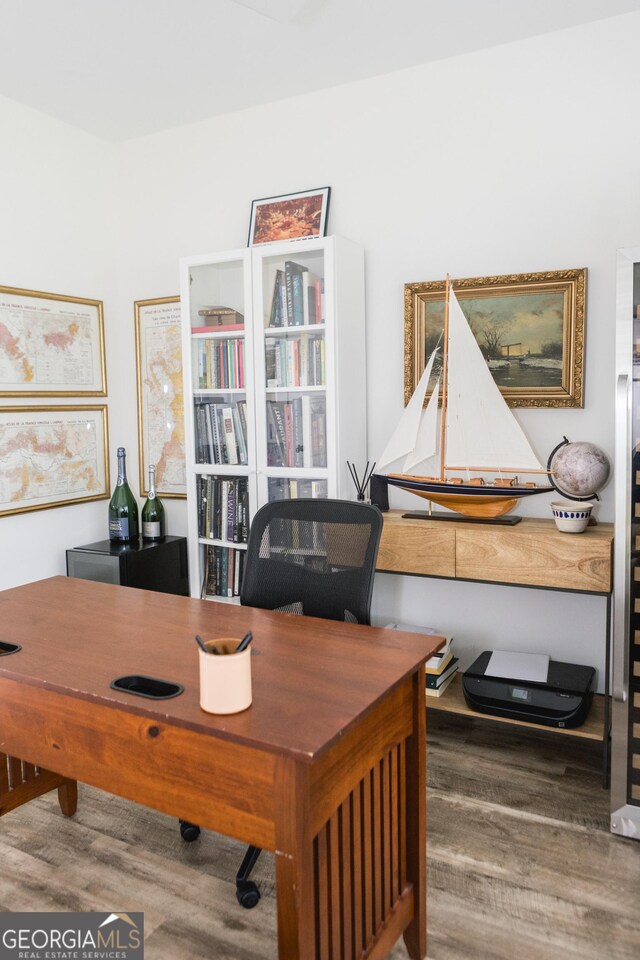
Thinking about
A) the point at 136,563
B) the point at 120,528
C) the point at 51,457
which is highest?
the point at 51,457

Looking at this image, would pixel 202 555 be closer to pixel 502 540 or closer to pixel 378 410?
pixel 378 410

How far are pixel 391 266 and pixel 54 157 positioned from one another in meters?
1.80

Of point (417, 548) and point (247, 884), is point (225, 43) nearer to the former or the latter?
point (417, 548)

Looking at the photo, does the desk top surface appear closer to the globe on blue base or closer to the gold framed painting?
the globe on blue base

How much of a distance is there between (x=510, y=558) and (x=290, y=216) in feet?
6.16

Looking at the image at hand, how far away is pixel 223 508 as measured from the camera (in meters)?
3.39

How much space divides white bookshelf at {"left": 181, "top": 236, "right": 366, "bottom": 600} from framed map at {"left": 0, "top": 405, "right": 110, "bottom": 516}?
2.39 feet

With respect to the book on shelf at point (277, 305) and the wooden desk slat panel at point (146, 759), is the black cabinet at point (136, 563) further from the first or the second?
the wooden desk slat panel at point (146, 759)

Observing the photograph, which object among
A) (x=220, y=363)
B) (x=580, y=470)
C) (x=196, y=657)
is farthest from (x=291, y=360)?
(x=196, y=657)

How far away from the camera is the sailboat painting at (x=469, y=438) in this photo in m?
2.81

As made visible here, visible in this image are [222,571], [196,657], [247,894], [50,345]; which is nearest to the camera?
[196,657]

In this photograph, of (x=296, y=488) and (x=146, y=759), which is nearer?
(x=146, y=759)

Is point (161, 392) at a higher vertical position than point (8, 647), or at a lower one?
higher

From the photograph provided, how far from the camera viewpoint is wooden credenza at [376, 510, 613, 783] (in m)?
2.52
